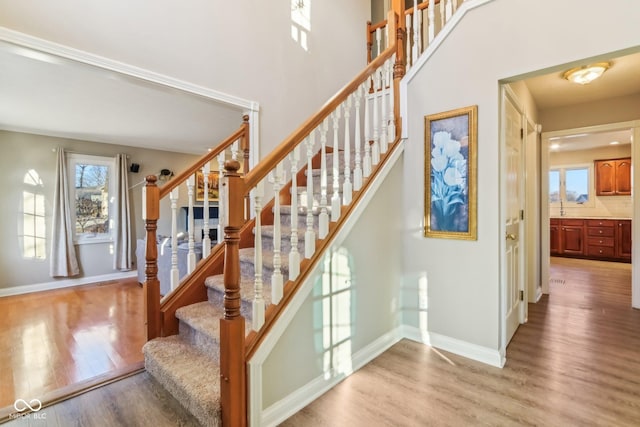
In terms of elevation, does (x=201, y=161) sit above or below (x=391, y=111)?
below

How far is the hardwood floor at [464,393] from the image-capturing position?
167cm

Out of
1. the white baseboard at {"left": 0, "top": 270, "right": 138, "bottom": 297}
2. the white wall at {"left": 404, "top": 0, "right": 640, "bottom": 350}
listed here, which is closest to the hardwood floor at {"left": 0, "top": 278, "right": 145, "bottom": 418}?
the white baseboard at {"left": 0, "top": 270, "right": 138, "bottom": 297}

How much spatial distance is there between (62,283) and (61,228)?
90cm

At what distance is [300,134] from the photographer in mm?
1826

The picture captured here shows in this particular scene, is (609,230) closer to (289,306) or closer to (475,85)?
(475,85)

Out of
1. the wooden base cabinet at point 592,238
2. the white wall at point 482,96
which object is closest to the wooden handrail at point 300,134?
the white wall at point 482,96

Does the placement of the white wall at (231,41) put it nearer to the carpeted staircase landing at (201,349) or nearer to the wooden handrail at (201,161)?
the wooden handrail at (201,161)

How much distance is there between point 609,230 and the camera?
19.7 feet

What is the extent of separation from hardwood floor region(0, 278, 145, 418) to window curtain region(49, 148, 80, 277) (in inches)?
20.5

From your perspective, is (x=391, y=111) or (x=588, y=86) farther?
(x=588, y=86)

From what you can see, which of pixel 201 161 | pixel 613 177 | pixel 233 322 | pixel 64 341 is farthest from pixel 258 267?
pixel 613 177

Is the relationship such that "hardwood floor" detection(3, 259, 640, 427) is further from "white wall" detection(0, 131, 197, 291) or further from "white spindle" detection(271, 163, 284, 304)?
"white wall" detection(0, 131, 197, 291)

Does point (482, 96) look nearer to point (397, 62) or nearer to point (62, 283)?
point (397, 62)

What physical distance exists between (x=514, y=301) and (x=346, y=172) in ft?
6.80
